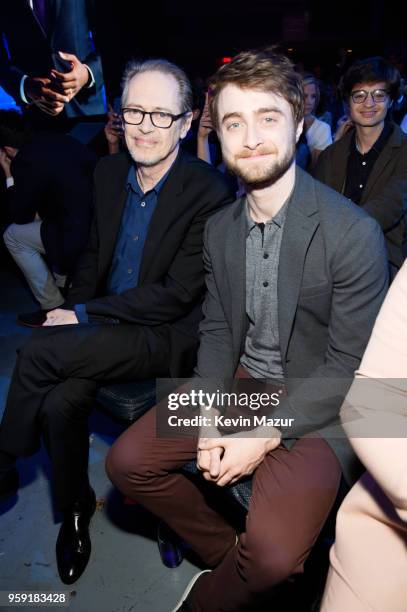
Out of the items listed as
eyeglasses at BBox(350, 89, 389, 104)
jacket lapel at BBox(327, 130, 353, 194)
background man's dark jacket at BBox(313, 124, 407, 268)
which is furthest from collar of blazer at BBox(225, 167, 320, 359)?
eyeglasses at BBox(350, 89, 389, 104)

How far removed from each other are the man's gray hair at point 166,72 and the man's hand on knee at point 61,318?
0.91 meters

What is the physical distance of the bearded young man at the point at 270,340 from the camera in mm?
1223

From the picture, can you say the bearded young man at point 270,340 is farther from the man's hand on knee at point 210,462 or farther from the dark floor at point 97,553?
the dark floor at point 97,553

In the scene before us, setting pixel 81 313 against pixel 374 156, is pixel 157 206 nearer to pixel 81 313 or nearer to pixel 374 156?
pixel 81 313

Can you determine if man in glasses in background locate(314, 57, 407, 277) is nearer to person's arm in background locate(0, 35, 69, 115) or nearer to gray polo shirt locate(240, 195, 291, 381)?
gray polo shirt locate(240, 195, 291, 381)

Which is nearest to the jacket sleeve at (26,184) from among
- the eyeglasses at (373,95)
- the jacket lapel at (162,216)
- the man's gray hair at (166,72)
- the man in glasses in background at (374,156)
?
the man's gray hair at (166,72)

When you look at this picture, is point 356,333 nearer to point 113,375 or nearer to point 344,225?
point 344,225

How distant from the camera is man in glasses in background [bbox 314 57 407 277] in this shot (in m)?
2.50

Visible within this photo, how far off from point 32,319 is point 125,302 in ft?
A: 6.29

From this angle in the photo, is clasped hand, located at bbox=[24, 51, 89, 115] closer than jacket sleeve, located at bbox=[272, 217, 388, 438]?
No

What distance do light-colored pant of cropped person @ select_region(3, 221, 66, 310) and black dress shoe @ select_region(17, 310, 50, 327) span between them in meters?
0.12

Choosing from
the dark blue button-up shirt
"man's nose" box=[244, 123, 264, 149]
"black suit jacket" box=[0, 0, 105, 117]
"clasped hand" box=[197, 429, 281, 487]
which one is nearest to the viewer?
"clasped hand" box=[197, 429, 281, 487]

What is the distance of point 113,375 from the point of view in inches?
65.9

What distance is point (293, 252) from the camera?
4.59 ft
